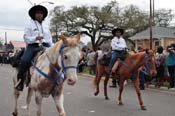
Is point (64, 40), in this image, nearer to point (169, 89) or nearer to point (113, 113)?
point (113, 113)

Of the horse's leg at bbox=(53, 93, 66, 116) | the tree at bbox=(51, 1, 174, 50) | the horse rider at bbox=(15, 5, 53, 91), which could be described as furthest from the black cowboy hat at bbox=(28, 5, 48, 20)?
the tree at bbox=(51, 1, 174, 50)

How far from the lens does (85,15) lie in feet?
233

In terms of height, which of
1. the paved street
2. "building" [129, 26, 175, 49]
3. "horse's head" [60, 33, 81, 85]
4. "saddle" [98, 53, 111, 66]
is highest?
"building" [129, 26, 175, 49]

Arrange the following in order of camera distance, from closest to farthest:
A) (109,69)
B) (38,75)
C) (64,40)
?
(64,40)
(38,75)
(109,69)

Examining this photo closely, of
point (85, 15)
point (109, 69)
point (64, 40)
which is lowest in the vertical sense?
point (109, 69)

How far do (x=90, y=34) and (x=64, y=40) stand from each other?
64065 millimetres

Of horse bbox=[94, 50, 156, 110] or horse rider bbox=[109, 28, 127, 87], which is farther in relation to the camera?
horse rider bbox=[109, 28, 127, 87]

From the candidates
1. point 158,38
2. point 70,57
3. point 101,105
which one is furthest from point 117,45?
point 158,38

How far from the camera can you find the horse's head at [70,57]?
6754mm

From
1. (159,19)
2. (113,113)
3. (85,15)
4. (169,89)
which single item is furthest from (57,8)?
(113,113)

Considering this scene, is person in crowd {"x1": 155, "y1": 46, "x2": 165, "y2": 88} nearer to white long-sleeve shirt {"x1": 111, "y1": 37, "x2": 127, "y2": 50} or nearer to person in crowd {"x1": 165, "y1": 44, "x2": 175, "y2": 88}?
person in crowd {"x1": 165, "y1": 44, "x2": 175, "y2": 88}

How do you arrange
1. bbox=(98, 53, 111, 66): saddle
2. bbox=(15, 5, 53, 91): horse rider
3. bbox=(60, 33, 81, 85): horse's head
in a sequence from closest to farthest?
bbox=(60, 33, 81, 85): horse's head → bbox=(15, 5, 53, 91): horse rider → bbox=(98, 53, 111, 66): saddle

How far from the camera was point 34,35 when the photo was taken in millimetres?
8602

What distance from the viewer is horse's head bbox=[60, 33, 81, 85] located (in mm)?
6754
